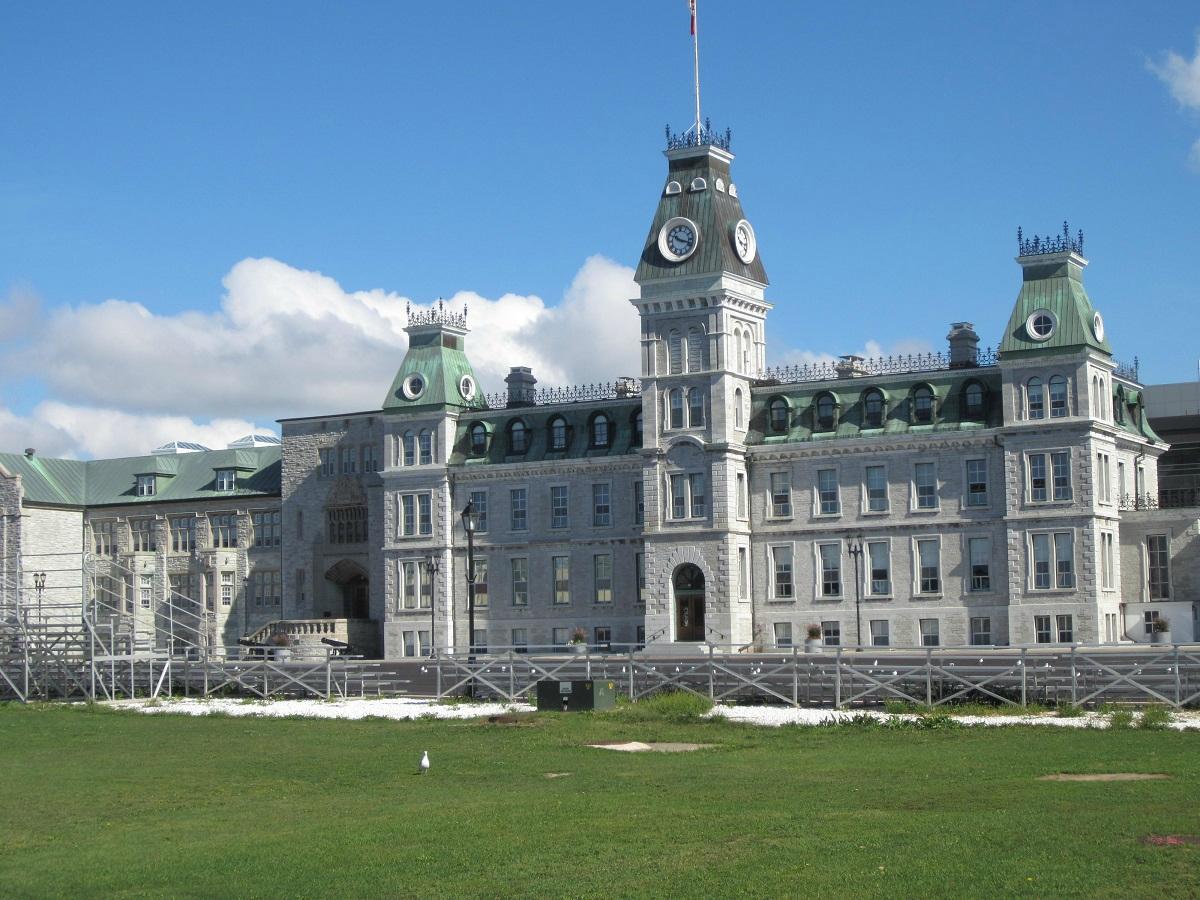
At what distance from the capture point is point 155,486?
95812 millimetres

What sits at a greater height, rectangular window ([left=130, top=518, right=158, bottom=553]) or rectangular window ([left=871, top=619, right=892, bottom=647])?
rectangular window ([left=130, top=518, right=158, bottom=553])

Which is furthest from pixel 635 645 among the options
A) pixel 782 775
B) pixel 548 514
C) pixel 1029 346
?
pixel 782 775

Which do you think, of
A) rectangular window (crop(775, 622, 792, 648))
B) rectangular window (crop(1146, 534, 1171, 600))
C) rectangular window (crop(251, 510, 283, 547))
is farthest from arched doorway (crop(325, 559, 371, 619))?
rectangular window (crop(1146, 534, 1171, 600))

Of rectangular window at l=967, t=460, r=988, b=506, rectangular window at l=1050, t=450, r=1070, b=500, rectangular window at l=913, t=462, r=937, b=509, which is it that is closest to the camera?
rectangular window at l=1050, t=450, r=1070, b=500

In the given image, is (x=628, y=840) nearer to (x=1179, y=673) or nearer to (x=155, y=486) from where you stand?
(x=1179, y=673)

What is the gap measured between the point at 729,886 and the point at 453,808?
26.3ft

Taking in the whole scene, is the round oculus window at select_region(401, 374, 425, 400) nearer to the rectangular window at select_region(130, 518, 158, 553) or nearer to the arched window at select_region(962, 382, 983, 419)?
the rectangular window at select_region(130, 518, 158, 553)

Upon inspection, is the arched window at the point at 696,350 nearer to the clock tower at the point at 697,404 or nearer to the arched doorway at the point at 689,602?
the clock tower at the point at 697,404

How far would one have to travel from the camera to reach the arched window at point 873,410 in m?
72.1

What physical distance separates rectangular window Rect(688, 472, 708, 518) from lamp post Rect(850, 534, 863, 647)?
21.2ft

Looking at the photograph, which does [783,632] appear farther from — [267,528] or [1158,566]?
[267,528]

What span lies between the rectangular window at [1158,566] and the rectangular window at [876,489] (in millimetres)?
10706

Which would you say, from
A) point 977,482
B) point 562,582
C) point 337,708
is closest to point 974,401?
point 977,482

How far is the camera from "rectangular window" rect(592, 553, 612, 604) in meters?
77.9
